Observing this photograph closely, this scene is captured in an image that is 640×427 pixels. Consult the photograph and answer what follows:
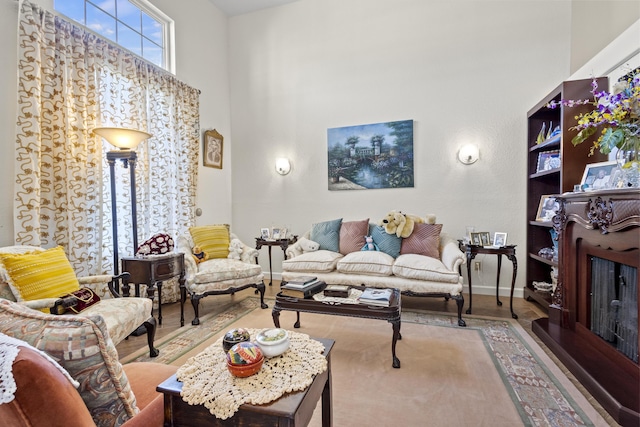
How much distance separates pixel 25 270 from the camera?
191 centimetres

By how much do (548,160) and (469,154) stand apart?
811mm

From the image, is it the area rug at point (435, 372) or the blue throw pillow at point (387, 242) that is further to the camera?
the blue throw pillow at point (387, 242)

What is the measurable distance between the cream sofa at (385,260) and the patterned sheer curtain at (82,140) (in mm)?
1825

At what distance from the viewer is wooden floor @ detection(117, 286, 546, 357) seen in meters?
2.85

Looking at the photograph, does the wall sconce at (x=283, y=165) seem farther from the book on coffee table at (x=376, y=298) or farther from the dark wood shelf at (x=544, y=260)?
the dark wood shelf at (x=544, y=260)

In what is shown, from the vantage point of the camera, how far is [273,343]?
117cm

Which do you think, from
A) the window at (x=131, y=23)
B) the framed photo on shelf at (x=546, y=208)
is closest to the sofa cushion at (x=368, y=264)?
the framed photo on shelf at (x=546, y=208)

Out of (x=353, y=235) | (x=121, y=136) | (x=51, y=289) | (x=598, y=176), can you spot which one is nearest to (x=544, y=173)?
(x=598, y=176)

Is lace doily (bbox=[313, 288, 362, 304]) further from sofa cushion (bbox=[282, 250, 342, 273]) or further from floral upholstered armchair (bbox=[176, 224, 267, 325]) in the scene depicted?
floral upholstered armchair (bbox=[176, 224, 267, 325])

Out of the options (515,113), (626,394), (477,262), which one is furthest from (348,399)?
(515,113)

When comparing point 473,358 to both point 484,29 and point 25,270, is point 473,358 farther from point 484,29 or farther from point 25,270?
point 484,29

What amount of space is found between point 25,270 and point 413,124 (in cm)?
409

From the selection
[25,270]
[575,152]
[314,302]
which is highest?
[575,152]

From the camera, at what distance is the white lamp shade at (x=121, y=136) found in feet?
8.63
